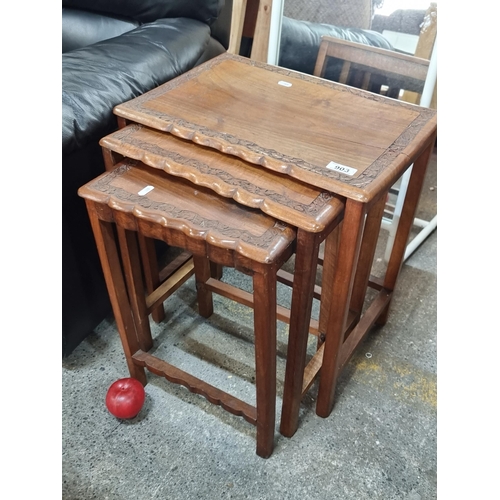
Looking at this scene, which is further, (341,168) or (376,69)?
(376,69)

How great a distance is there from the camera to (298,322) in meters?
0.93

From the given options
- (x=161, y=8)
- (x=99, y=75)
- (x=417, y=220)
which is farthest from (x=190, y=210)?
(x=417, y=220)

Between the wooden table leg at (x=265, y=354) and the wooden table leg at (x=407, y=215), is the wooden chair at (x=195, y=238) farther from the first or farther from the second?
the wooden table leg at (x=407, y=215)

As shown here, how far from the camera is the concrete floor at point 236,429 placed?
106cm

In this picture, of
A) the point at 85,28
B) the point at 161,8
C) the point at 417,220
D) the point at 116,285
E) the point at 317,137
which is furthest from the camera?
the point at 417,220

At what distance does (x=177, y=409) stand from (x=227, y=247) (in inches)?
22.8

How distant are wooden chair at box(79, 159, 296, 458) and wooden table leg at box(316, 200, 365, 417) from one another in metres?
0.10

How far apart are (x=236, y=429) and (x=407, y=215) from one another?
658mm

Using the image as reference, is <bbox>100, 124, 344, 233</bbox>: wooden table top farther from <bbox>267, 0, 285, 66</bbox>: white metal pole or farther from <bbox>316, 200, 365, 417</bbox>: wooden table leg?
<bbox>267, 0, 285, 66</bbox>: white metal pole

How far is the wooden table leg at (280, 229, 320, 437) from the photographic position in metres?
0.83

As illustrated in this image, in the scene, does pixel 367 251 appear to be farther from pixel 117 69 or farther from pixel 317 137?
pixel 117 69

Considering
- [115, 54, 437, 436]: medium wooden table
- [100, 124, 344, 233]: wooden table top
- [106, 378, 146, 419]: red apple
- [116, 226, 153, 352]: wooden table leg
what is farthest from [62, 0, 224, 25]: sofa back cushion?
[106, 378, 146, 419]: red apple

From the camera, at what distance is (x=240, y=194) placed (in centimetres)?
85

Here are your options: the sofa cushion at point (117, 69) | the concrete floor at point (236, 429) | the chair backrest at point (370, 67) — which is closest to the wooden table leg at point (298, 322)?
the concrete floor at point (236, 429)
